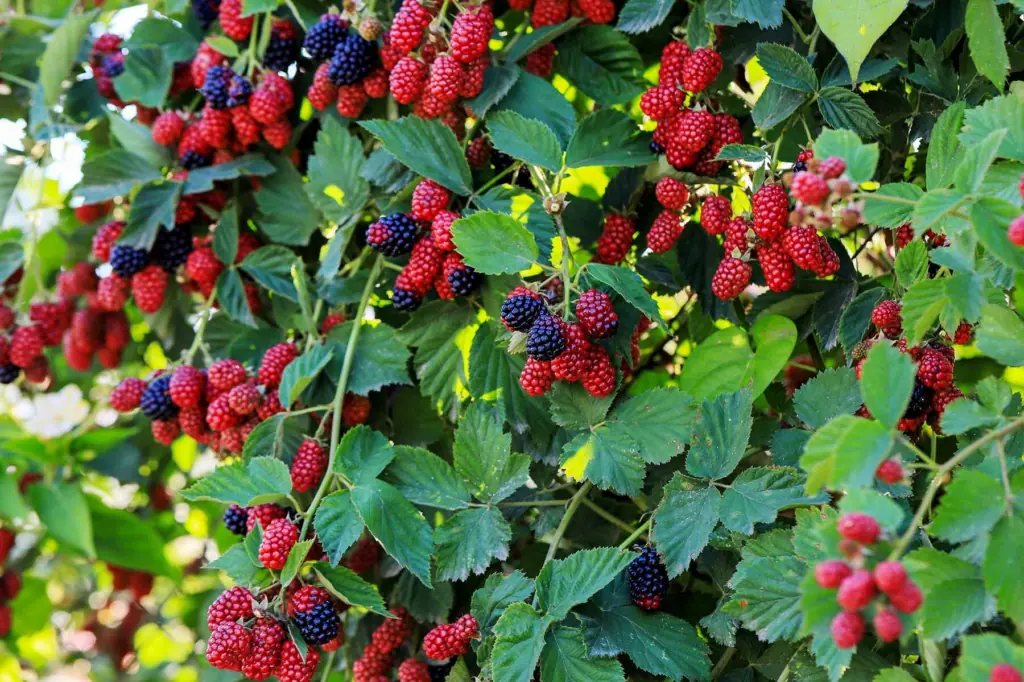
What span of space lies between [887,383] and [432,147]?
80cm

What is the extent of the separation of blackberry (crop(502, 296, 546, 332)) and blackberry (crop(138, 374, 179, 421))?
A: 73 centimetres

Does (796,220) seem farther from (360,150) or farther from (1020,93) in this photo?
(360,150)

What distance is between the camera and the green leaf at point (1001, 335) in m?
1.00

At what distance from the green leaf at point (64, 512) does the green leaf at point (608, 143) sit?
1.23 meters

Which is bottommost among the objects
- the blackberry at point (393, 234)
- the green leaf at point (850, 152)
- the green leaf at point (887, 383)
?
the blackberry at point (393, 234)

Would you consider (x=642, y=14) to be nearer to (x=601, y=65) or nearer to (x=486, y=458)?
(x=601, y=65)

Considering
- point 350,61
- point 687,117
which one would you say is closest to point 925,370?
point 687,117

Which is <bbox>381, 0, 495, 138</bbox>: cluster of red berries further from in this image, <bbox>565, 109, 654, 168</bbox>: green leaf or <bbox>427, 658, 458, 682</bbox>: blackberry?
<bbox>427, 658, 458, 682</bbox>: blackberry

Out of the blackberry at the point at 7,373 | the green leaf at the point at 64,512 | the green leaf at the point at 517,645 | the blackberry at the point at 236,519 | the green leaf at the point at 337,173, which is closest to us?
the green leaf at the point at 517,645

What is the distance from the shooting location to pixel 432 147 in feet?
4.78

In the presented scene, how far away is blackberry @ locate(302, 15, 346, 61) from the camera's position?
1572mm

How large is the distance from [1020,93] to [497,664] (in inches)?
38.0

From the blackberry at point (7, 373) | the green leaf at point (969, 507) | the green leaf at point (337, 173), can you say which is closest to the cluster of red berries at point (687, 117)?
the green leaf at point (337, 173)

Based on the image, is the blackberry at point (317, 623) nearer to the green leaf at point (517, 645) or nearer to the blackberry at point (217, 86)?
the green leaf at point (517, 645)
